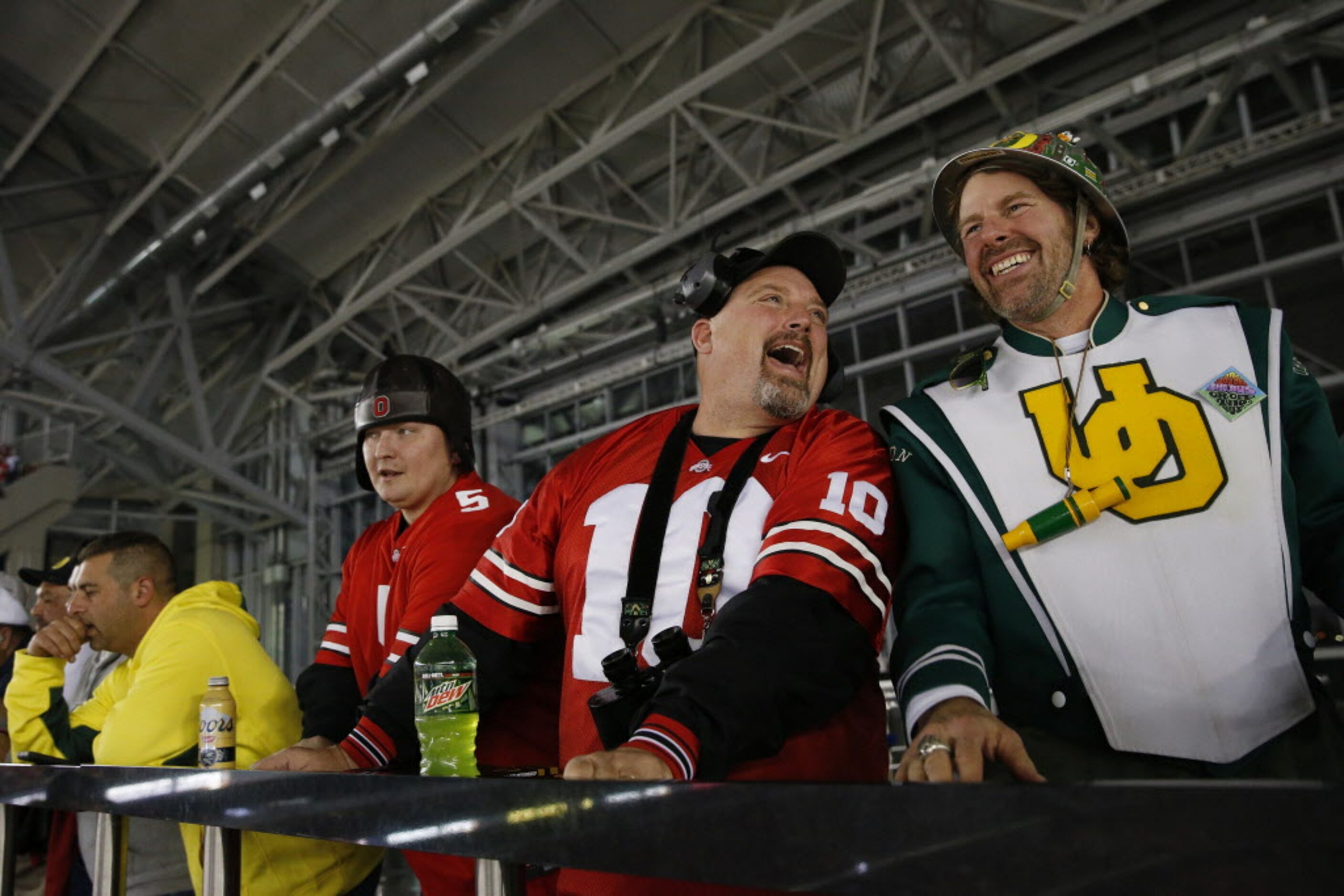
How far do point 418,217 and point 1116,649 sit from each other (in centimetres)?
939

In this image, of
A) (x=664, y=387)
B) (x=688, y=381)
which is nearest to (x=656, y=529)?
(x=688, y=381)

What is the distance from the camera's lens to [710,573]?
5.30ft

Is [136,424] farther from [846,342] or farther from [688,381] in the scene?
[846,342]

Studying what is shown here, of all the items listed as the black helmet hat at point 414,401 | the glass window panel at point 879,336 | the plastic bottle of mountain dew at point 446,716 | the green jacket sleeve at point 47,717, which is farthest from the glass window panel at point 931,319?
the plastic bottle of mountain dew at point 446,716

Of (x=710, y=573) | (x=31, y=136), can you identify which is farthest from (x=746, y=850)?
(x=31, y=136)

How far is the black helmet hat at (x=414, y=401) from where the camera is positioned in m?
2.78

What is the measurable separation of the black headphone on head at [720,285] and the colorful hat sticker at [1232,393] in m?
0.70

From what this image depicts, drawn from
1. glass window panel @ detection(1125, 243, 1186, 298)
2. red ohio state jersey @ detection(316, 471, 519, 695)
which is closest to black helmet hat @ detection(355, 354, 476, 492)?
red ohio state jersey @ detection(316, 471, 519, 695)

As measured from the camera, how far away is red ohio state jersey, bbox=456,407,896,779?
1502 millimetres

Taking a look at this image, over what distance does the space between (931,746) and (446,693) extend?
83 centimetres

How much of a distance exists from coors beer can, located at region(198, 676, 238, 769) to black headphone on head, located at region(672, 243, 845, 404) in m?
1.32

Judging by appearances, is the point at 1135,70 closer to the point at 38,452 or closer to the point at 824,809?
the point at 824,809

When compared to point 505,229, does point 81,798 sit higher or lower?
lower

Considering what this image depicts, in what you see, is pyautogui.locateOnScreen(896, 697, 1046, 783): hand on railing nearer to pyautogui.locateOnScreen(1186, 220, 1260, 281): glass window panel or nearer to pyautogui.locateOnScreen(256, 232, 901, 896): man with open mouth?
pyautogui.locateOnScreen(256, 232, 901, 896): man with open mouth
